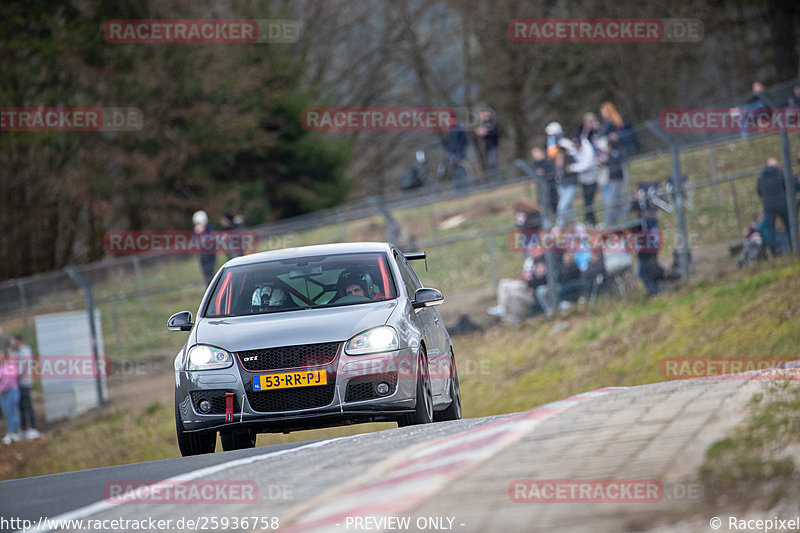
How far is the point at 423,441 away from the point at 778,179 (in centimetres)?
1257

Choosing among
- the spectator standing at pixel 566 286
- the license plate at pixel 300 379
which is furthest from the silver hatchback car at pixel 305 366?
the spectator standing at pixel 566 286

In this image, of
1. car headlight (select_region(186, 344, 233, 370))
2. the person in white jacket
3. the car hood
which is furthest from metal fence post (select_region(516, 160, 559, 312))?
car headlight (select_region(186, 344, 233, 370))

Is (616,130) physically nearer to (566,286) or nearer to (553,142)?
(553,142)

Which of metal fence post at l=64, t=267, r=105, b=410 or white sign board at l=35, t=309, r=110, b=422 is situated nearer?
metal fence post at l=64, t=267, r=105, b=410

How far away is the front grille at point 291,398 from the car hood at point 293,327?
34 cm

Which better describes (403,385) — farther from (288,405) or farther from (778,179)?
(778,179)

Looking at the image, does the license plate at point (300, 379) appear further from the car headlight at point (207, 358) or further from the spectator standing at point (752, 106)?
the spectator standing at point (752, 106)

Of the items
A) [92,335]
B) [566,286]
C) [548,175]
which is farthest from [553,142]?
[92,335]

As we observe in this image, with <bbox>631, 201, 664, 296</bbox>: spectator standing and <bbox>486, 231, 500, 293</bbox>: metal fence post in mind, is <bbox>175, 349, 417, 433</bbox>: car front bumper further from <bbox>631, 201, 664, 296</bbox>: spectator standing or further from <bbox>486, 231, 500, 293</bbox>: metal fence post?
<bbox>486, 231, 500, 293</bbox>: metal fence post

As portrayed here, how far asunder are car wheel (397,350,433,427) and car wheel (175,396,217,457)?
1.51 m

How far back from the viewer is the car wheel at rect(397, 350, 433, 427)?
931cm

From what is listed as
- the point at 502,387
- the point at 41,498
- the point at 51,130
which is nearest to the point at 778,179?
the point at 502,387

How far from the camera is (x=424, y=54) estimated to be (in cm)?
5909

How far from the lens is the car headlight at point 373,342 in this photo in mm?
9000
